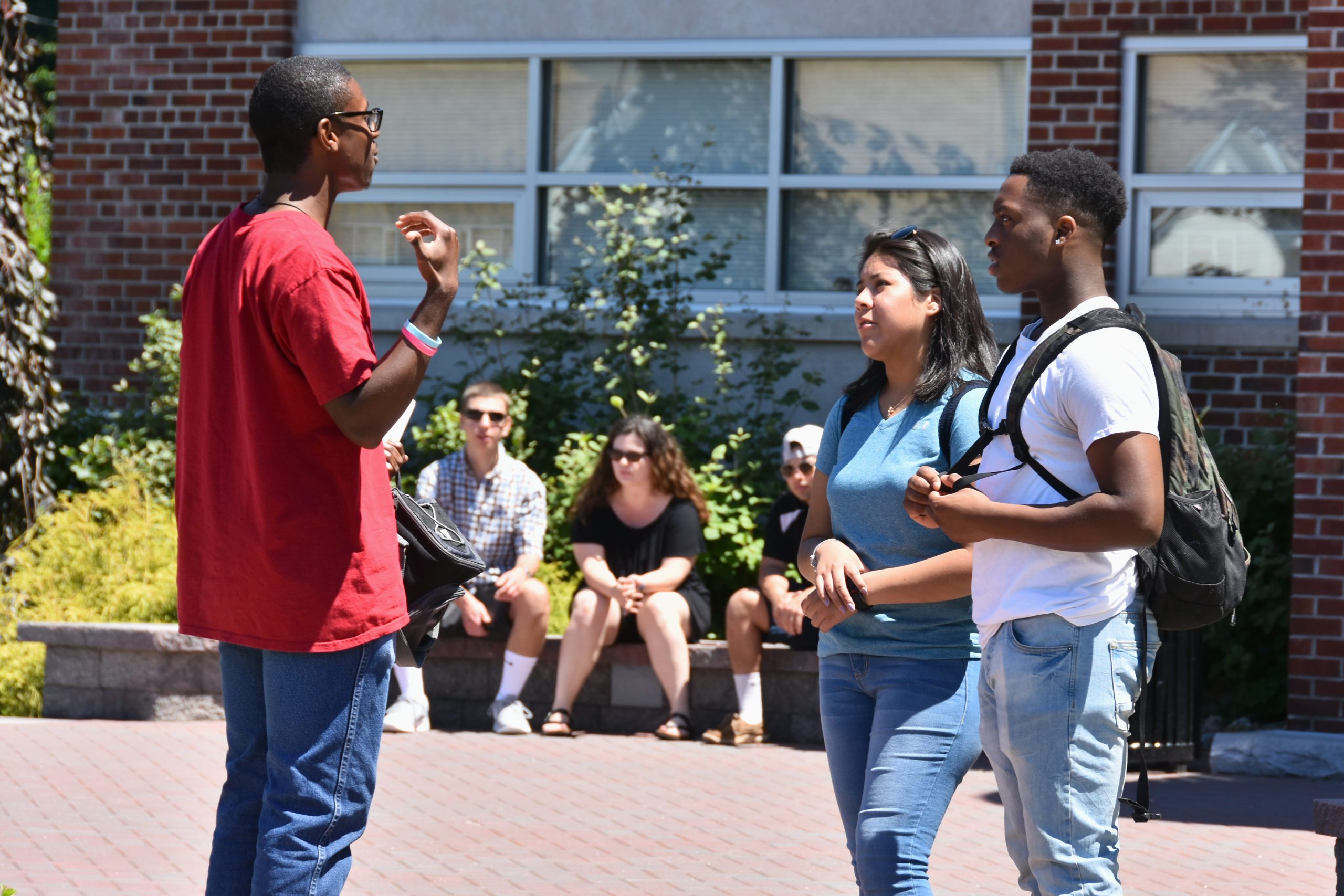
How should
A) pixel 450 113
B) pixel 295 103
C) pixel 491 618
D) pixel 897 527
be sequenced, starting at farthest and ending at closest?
pixel 450 113 → pixel 491 618 → pixel 897 527 → pixel 295 103

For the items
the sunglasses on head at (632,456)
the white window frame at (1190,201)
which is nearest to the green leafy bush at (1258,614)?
the white window frame at (1190,201)

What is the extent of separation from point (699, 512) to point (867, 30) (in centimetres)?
361

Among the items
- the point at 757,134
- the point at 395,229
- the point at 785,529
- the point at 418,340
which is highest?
the point at 757,134

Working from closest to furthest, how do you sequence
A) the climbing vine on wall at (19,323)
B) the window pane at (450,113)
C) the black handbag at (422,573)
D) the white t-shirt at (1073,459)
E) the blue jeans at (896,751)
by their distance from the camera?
the white t-shirt at (1073,459)
the blue jeans at (896,751)
the black handbag at (422,573)
the climbing vine on wall at (19,323)
the window pane at (450,113)

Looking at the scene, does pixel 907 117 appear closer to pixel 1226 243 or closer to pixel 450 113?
pixel 1226 243

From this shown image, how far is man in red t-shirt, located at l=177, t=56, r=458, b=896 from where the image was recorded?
3.00 meters

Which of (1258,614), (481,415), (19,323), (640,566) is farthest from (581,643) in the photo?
(19,323)

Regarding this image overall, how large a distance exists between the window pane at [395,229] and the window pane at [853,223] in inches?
Result: 78.2

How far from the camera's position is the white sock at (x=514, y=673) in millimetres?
8164

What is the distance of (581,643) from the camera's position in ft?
26.7

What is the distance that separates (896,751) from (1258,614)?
212 inches

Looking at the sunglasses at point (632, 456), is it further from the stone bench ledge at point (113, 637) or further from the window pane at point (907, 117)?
the window pane at point (907, 117)

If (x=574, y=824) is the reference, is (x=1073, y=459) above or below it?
above

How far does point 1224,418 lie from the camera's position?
30.8 ft
